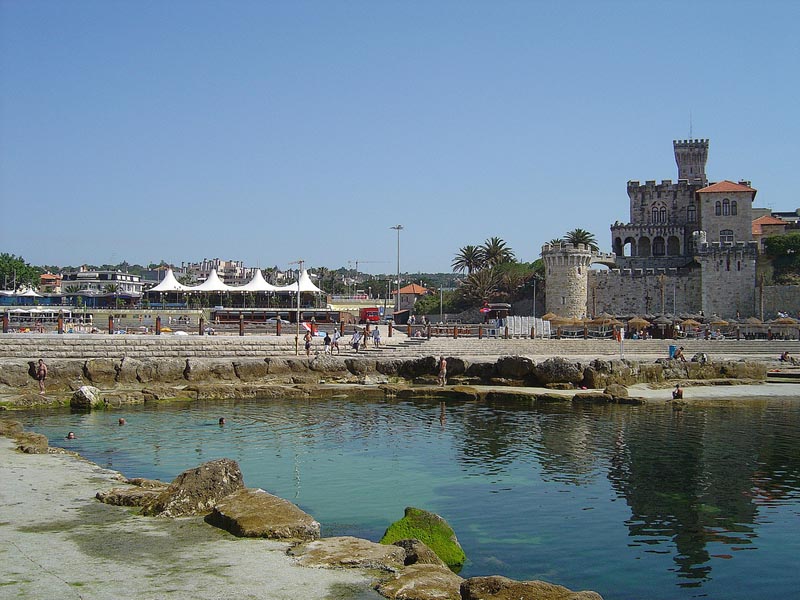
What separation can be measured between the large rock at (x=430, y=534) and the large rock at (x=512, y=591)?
231cm

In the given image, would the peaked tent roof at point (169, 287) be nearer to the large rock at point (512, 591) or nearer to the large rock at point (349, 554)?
the large rock at point (349, 554)

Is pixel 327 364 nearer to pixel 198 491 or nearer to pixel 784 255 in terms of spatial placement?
pixel 198 491

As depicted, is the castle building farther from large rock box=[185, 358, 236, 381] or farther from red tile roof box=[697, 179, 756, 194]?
large rock box=[185, 358, 236, 381]

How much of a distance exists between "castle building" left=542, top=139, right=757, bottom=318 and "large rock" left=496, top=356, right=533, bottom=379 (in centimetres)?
3133

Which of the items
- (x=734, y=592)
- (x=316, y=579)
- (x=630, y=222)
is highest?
(x=630, y=222)

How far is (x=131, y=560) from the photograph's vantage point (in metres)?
9.15

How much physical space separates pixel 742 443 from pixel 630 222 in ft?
182

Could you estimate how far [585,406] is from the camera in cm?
2792

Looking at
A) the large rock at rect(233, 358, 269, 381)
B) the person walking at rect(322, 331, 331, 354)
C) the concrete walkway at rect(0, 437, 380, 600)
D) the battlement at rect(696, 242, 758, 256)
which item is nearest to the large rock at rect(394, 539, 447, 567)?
the concrete walkway at rect(0, 437, 380, 600)

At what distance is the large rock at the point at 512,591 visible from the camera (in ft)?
26.3

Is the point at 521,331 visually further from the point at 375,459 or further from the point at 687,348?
the point at 375,459

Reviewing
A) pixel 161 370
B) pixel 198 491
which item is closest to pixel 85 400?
pixel 161 370

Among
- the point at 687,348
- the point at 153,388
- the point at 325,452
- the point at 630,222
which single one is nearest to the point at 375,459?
the point at 325,452

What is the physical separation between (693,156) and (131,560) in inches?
3021
